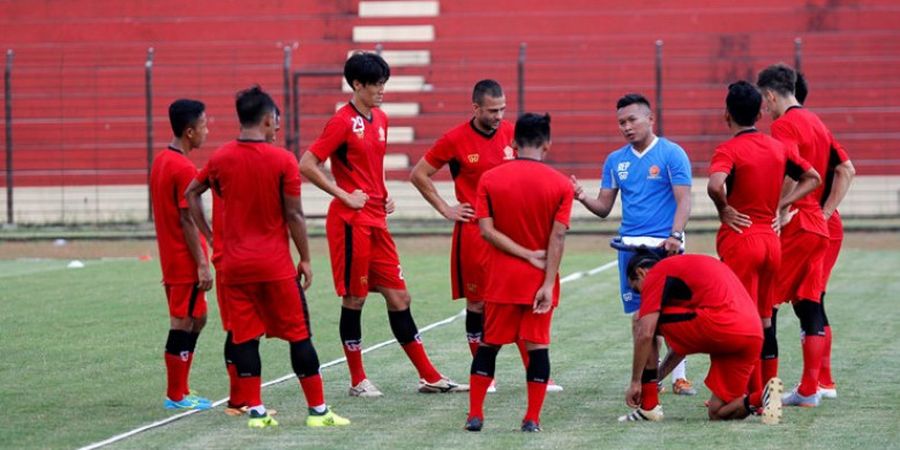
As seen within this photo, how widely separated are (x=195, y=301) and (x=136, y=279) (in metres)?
9.74

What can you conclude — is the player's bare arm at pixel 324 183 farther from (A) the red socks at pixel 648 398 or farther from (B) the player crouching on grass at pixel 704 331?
(A) the red socks at pixel 648 398

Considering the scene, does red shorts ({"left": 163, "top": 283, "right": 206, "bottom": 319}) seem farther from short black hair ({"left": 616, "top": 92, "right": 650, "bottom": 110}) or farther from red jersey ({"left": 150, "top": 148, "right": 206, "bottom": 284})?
short black hair ({"left": 616, "top": 92, "right": 650, "bottom": 110})

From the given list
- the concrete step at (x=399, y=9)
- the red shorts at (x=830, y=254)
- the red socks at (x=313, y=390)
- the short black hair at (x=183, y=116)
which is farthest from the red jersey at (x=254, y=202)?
the concrete step at (x=399, y=9)

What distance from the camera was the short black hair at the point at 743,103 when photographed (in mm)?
9227

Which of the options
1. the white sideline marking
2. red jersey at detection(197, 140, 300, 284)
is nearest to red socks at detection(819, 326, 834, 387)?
red jersey at detection(197, 140, 300, 284)

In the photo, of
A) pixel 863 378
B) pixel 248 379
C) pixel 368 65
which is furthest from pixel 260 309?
pixel 863 378

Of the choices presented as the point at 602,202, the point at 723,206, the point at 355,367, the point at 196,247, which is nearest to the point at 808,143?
the point at 723,206

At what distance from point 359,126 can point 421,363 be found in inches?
63.8

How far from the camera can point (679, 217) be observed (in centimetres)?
956

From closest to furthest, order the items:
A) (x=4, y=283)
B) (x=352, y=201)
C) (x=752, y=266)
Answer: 1. (x=752, y=266)
2. (x=352, y=201)
3. (x=4, y=283)

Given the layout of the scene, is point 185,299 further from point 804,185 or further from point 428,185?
point 804,185

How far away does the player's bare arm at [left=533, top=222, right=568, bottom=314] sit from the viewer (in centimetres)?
865

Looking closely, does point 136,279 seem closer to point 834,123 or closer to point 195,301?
point 195,301

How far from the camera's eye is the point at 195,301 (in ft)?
32.0
